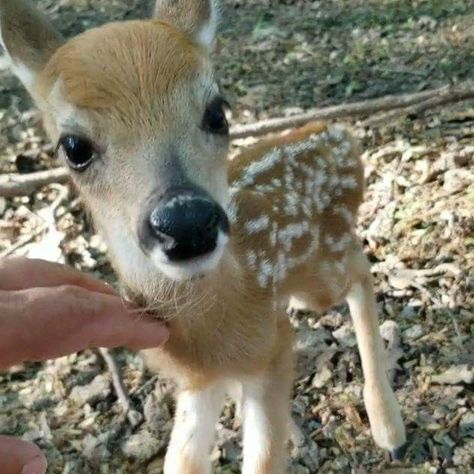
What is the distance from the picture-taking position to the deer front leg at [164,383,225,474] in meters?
2.50

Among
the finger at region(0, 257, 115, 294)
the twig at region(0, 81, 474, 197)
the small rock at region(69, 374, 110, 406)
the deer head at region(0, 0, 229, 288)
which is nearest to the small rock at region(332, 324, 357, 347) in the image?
the small rock at region(69, 374, 110, 406)

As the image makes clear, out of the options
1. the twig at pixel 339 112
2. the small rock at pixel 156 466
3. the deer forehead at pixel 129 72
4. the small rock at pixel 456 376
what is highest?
the deer forehead at pixel 129 72

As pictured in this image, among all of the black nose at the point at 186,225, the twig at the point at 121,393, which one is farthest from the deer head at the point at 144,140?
the twig at the point at 121,393

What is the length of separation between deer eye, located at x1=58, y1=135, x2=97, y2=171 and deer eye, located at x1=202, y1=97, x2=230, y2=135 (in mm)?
249

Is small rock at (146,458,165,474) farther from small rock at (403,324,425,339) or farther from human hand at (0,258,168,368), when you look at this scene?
human hand at (0,258,168,368)

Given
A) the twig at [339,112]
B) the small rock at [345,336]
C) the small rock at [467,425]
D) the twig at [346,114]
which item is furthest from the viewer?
the twig at [339,112]

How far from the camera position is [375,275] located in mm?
3314

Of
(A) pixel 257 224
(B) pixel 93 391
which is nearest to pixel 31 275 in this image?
(A) pixel 257 224

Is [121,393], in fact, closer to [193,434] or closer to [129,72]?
[193,434]

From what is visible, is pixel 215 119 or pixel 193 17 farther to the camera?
pixel 193 17

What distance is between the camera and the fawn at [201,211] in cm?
181

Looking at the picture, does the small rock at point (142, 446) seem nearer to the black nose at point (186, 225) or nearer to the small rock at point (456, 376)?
the small rock at point (456, 376)

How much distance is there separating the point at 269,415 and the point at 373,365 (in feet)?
Answer: 1.79

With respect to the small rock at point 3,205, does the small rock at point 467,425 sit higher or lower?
lower
